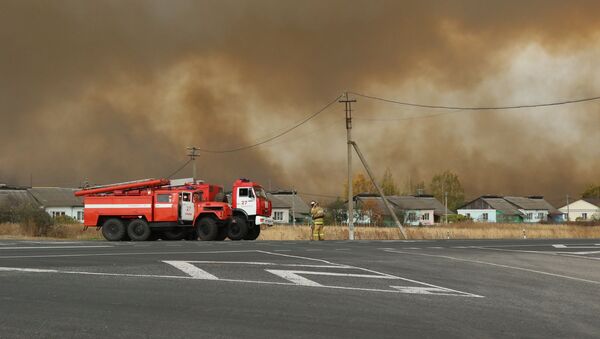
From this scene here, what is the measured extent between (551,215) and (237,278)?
140384 millimetres

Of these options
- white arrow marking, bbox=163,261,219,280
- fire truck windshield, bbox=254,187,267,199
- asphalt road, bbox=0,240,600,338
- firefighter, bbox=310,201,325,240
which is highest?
fire truck windshield, bbox=254,187,267,199

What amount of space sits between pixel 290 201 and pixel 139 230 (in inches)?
3330

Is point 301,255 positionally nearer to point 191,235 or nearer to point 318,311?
point 318,311

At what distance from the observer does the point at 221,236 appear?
2994cm

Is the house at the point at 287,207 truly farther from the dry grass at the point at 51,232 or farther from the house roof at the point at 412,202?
the dry grass at the point at 51,232

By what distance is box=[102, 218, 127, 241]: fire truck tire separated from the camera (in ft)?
98.0

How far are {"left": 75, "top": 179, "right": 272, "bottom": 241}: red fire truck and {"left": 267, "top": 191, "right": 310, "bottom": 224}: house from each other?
2750 inches

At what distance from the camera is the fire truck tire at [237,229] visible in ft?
96.7

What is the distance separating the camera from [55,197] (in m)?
93.0

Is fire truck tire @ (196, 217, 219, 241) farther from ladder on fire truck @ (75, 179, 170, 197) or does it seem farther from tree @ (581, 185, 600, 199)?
tree @ (581, 185, 600, 199)

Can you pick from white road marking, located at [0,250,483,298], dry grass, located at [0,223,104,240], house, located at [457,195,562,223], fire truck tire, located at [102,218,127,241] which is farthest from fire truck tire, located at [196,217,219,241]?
house, located at [457,195,562,223]

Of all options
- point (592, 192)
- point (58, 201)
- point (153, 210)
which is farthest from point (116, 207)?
point (592, 192)

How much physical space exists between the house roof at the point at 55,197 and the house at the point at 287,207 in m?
30.2

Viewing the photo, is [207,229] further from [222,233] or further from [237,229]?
[237,229]
